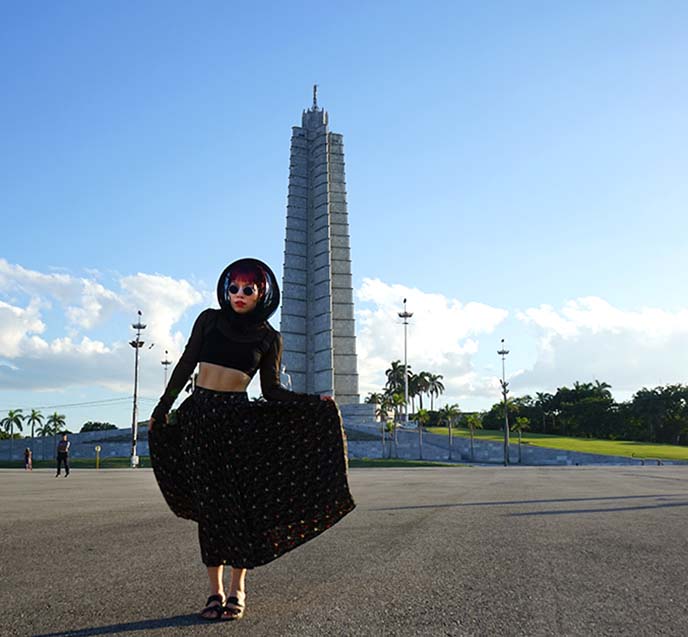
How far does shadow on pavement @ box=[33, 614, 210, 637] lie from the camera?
3.42 m

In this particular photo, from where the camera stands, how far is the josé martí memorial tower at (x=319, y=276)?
8475cm

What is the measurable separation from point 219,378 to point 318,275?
274 feet

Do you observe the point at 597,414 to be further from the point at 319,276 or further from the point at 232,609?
the point at 232,609

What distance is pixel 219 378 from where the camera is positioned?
14.2ft

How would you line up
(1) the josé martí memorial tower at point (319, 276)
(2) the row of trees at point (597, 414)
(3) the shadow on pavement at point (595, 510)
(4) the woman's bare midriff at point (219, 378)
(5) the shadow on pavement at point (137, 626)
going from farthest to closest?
(2) the row of trees at point (597, 414)
(1) the josé martí memorial tower at point (319, 276)
(3) the shadow on pavement at point (595, 510)
(4) the woman's bare midriff at point (219, 378)
(5) the shadow on pavement at point (137, 626)

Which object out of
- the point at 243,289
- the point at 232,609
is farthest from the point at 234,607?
the point at 243,289

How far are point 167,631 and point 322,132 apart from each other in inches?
3725

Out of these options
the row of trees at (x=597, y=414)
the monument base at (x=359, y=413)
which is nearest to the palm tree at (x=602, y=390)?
A: the row of trees at (x=597, y=414)

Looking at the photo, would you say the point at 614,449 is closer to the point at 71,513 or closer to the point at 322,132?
the point at 322,132

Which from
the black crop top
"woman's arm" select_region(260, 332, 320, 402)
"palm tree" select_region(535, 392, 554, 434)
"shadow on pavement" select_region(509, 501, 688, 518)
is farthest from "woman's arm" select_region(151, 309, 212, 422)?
"palm tree" select_region(535, 392, 554, 434)

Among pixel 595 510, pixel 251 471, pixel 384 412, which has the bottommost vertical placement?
pixel 595 510

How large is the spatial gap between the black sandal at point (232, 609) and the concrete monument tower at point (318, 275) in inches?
3041

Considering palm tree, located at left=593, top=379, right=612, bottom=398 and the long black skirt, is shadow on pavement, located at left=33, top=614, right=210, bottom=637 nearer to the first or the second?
the long black skirt

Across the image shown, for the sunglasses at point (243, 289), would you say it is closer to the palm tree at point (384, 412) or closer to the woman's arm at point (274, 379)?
the woman's arm at point (274, 379)
